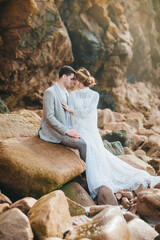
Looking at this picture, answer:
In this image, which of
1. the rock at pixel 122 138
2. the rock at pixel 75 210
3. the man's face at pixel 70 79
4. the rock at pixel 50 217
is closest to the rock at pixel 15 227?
the rock at pixel 50 217

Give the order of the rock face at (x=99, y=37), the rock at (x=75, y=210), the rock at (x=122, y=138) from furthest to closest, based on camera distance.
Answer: the rock face at (x=99, y=37) → the rock at (x=122, y=138) → the rock at (x=75, y=210)

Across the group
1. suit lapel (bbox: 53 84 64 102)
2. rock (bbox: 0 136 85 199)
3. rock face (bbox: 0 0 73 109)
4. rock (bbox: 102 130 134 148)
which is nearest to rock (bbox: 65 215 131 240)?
rock (bbox: 0 136 85 199)

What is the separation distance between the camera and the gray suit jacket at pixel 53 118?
371 cm

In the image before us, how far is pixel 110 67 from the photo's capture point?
19.5 m

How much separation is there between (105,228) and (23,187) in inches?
55.0

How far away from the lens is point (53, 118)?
12.2 ft

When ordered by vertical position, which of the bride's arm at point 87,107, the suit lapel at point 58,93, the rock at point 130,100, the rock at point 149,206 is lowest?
the rock at point 130,100

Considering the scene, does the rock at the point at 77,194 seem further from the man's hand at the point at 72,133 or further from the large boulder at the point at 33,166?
the man's hand at the point at 72,133

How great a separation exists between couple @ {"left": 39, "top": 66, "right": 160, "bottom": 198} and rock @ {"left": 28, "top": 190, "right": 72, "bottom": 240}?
1.45 meters

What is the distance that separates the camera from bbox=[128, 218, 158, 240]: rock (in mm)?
2235

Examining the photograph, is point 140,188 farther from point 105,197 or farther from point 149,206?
point 149,206

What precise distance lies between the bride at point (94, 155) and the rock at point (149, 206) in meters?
0.71

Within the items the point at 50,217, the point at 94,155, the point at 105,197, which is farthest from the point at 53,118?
the point at 50,217

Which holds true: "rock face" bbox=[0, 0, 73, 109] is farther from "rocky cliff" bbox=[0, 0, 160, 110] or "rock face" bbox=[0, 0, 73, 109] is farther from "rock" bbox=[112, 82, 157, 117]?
"rock" bbox=[112, 82, 157, 117]
